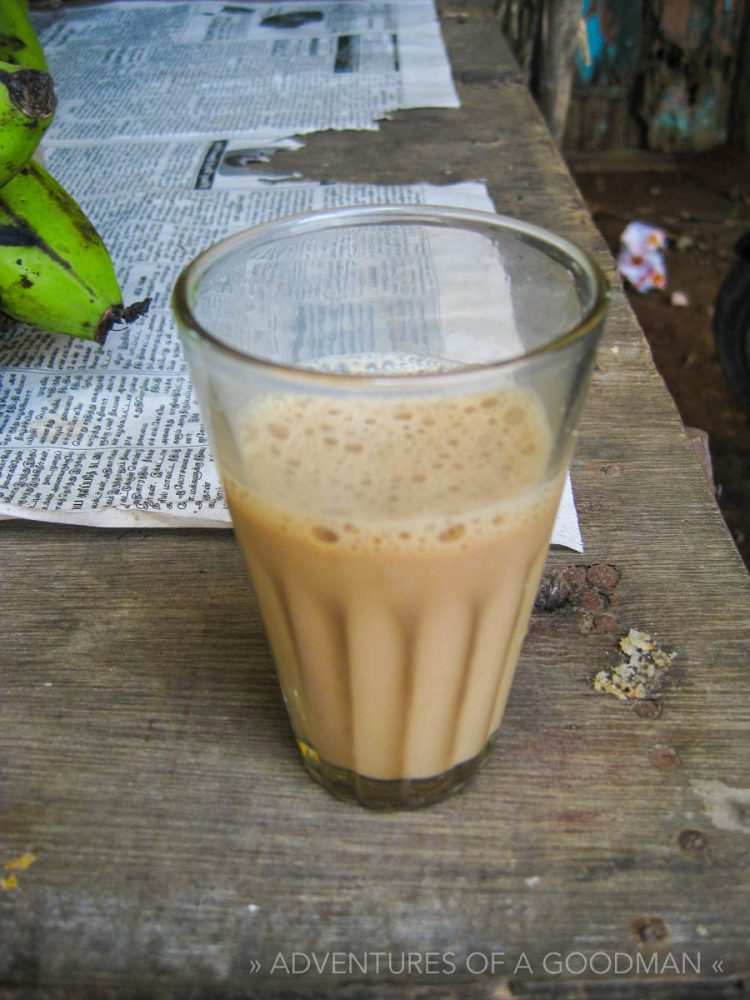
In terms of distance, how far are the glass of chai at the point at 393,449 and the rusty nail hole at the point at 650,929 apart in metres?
0.12

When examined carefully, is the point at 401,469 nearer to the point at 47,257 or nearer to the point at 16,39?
the point at 47,257

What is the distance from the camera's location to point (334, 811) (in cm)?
51

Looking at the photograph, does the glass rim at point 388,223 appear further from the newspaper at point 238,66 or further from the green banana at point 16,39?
the newspaper at point 238,66

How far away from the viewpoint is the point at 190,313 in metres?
0.42

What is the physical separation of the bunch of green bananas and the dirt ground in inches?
52.2

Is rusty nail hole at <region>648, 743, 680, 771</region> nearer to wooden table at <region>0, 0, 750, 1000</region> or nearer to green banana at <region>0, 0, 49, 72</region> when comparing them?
wooden table at <region>0, 0, 750, 1000</region>

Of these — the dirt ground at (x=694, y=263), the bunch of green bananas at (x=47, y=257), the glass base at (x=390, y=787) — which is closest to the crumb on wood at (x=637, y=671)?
the glass base at (x=390, y=787)

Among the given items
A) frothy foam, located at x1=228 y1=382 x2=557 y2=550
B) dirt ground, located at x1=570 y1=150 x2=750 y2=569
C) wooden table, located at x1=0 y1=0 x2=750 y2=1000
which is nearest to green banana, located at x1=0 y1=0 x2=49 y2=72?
wooden table, located at x1=0 y1=0 x2=750 y2=1000

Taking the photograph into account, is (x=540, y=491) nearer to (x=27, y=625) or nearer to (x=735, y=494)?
(x=27, y=625)

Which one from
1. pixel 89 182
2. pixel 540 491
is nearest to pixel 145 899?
pixel 540 491

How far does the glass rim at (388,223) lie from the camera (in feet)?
1.19

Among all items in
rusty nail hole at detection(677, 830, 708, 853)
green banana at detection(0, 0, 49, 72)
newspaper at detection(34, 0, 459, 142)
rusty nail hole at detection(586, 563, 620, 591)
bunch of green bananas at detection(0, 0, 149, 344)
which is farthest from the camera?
newspaper at detection(34, 0, 459, 142)

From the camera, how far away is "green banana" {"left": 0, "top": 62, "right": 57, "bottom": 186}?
0.74 m

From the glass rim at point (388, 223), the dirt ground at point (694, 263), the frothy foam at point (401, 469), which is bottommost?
the dirt ground at point (694, 263)
